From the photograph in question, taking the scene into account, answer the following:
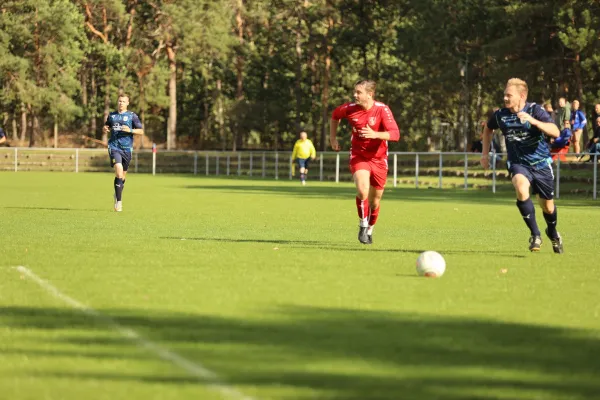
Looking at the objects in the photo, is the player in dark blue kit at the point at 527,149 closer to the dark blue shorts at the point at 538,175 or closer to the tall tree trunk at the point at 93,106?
the dark blue shorts at the point at 538,175

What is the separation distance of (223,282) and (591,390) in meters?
5.08

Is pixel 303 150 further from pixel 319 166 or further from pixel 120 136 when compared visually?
pixel 120 136

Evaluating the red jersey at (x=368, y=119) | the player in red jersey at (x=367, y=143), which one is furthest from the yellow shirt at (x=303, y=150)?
the red jersey at (x=368, y=119)

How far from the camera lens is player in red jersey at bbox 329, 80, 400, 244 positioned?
1545cm

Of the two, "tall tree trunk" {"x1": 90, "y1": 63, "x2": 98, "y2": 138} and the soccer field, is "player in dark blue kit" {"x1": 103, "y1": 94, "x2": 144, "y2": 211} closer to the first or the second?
the soccer field

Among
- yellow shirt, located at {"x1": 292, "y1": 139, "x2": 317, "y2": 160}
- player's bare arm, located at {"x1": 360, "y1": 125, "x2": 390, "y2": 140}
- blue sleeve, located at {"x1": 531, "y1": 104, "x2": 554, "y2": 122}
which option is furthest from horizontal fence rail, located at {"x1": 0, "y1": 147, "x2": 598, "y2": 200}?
blue sleeve, located at {"x1": 531, "y1": 104, "x2": 554, "y2": 122}

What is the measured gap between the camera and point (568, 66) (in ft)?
196

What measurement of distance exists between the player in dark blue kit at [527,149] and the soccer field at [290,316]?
588mm

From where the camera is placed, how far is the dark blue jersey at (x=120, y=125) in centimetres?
2348

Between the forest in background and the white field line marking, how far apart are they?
5117 cm

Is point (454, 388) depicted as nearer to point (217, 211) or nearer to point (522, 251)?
point (522, 251)

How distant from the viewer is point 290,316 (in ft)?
28.3

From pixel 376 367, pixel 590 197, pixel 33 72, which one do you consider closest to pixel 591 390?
pixel 376 367

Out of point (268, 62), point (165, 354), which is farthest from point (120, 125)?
point (268, 62)
